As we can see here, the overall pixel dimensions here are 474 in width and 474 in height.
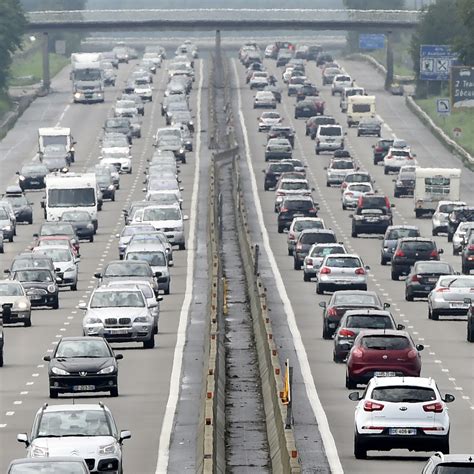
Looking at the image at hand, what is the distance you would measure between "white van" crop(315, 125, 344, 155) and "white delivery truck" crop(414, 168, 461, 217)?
33956mm

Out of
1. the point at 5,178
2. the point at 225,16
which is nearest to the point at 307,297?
the point at 5,178

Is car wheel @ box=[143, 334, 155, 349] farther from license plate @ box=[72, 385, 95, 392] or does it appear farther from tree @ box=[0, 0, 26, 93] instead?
tree @ box=[0, 0, 26, 93]

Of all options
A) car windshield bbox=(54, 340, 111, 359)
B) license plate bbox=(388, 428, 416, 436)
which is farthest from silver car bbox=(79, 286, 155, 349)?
license plate bbox=(388, 428, 416, 436)

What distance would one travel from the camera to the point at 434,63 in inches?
5576

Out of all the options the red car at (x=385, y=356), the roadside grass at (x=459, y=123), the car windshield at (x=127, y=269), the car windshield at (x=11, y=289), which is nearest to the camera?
the red car at (x=385, y=356)

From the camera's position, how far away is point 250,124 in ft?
480

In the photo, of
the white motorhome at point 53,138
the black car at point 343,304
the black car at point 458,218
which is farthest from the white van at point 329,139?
the black car at point 343,304

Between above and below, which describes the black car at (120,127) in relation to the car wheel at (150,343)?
below

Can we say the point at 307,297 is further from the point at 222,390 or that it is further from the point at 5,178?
the point at 5,178

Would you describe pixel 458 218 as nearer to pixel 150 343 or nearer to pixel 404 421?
pixel 150 343

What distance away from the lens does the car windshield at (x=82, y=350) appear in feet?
133

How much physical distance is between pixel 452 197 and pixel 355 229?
28.3 ft

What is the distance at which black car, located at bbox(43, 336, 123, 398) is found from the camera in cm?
4012

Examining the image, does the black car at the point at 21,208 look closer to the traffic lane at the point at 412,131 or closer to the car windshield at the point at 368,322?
the traffic lane at the point at 412,131
